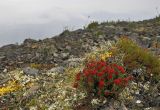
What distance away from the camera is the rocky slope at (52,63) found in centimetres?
1581

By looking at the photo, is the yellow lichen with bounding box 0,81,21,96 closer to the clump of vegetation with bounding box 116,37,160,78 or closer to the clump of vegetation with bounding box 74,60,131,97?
the clump of vegetation with bounding box 74,60,131,97

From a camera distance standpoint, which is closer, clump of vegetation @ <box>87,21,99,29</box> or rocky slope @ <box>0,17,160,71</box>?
rocky slope @ <box>0,17,160,71</box>

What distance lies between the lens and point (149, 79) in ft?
54.5

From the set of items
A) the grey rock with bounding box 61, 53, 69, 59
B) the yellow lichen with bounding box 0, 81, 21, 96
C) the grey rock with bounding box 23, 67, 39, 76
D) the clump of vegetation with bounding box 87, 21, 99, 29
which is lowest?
the yellow lichen with bounding box 0, 81, 21, 96

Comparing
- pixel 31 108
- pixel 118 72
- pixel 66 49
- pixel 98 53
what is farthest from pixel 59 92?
pixel 66 49

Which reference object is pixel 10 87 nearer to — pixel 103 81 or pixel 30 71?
pixel 30 71

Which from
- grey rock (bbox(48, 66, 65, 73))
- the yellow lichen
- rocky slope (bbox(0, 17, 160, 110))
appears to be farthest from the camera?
grey rock (bbox(48, 66, 65, 73))

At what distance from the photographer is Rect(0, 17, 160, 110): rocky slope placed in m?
15.8

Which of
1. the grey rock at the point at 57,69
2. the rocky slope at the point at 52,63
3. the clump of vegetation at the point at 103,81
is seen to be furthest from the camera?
the grey rock at the point at 57,69

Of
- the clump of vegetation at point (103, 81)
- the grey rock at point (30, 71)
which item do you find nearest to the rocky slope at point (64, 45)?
the grey rock at point (30, 71)

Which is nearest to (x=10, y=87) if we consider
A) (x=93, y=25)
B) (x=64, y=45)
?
(x=64, y=45)

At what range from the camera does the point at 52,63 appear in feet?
64.6

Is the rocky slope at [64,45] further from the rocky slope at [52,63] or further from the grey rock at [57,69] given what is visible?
the grey rock at [57,69]

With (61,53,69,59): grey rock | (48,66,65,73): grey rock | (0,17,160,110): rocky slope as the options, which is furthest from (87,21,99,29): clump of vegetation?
(48,66,65,73): grey rock
